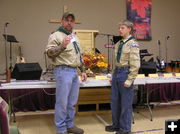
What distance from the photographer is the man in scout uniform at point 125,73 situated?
2621mm

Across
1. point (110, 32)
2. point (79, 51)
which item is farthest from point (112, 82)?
point (110, 32)

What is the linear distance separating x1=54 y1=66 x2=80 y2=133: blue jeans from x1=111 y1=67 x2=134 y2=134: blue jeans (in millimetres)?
480

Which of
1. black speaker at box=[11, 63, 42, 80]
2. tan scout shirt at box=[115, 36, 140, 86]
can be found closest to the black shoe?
tan scout shirt at box=[115, 36, 140, 86]

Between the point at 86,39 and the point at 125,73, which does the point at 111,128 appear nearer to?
the point at 125,73

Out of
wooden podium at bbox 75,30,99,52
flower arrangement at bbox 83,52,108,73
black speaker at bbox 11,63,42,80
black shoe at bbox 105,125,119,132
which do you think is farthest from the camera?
wooden podium at bbox 75,30,99,52

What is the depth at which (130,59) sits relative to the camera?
264 cm

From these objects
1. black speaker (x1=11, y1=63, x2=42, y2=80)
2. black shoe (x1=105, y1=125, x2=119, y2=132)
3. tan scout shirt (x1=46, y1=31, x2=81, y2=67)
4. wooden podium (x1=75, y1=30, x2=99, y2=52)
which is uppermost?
wooden podium (x1=75, y1=30, x2=99, y2=52)

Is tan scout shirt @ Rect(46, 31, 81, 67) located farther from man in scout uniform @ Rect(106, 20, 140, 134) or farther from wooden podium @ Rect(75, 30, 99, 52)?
wooden podium @ Rect(75, 30, 99, 52)

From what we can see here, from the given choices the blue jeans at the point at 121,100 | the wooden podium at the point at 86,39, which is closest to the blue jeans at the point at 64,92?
the blue jeans at the point at 121,100

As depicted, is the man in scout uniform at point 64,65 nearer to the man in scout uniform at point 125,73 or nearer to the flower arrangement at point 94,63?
the man in scout uniform at point 125,73

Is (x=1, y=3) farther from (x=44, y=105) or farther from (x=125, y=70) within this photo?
(x=125, y=70)

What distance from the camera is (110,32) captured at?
5.82 meters

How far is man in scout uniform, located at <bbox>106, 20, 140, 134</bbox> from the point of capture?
2.62 meters

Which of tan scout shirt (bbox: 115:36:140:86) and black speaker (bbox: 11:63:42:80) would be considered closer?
tan scout shirt (bbox: 115:36:140:86)
